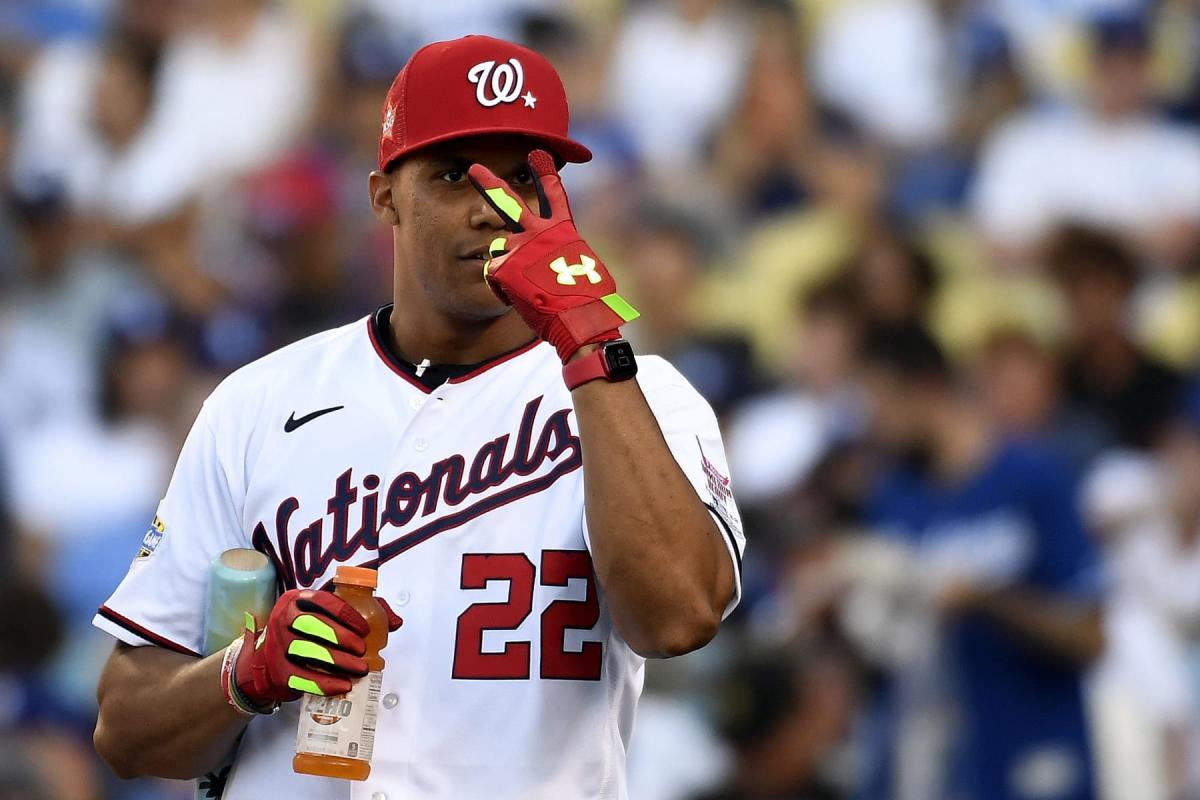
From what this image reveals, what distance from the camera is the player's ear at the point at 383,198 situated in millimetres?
2699

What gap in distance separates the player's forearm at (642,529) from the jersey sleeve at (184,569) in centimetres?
63

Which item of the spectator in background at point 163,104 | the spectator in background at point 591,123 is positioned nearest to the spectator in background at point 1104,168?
the spectator in background at point 591,123

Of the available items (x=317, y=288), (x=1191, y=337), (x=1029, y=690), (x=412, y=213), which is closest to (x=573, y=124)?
(x=317, y=288)

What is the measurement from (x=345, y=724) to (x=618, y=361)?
1.92 feet

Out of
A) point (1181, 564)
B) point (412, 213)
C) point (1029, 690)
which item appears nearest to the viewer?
point (412, 213)

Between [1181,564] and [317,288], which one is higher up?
[317,288]

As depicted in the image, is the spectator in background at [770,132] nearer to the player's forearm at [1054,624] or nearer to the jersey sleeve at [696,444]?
the player's forearm at [1054,624]

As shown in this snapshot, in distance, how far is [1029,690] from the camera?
5355 mm

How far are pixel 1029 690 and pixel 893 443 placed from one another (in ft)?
3.75

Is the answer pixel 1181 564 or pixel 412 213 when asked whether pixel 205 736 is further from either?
pixel 1181 564

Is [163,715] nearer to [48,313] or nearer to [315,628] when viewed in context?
[315,628]

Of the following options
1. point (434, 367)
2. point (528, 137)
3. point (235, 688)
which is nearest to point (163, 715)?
point (235, 688)

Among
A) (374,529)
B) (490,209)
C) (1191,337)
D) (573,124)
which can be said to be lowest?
(374,529)

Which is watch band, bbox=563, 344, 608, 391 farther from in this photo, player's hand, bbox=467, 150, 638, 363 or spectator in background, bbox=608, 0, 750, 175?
spectator in background, bbox=608, 0, 750, 175
